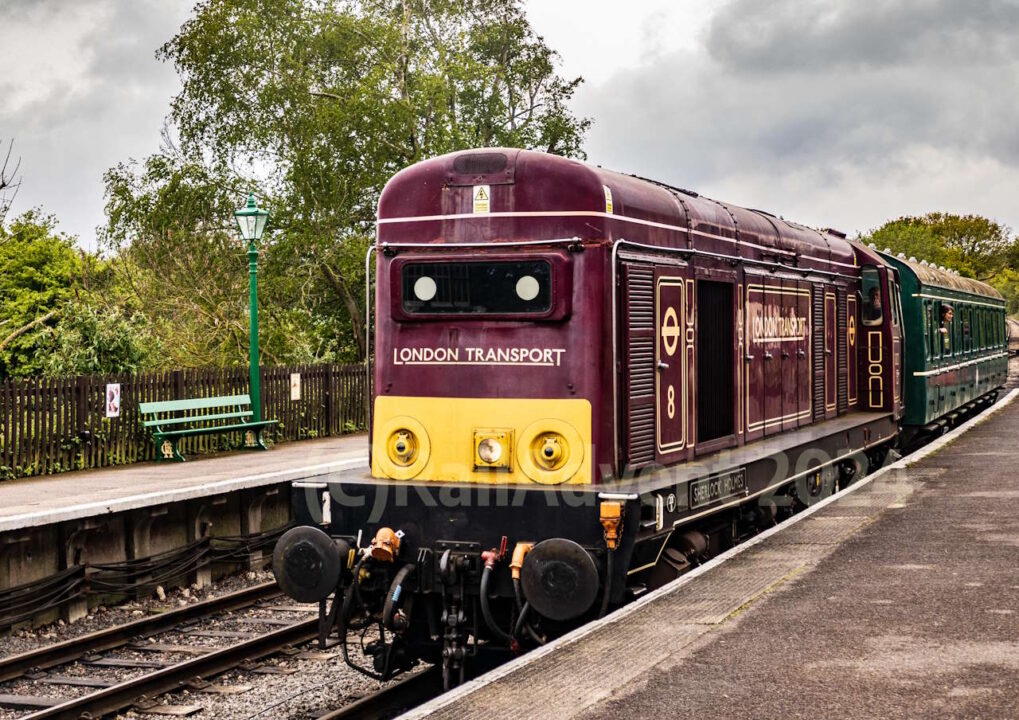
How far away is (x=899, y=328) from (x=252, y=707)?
34.7 feet

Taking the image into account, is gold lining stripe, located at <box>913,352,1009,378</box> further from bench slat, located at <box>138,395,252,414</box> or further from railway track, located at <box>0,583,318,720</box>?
railway track, located at <box>0,583,318,720</box>

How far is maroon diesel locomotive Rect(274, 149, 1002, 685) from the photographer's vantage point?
751 centimetres

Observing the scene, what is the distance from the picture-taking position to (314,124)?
28562 millimetres

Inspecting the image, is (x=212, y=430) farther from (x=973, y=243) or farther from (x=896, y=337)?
(x=973, y=243)

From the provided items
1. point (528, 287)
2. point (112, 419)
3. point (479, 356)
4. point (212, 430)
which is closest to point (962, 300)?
point (212, 430)

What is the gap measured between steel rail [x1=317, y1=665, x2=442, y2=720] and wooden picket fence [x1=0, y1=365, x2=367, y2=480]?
7821mm

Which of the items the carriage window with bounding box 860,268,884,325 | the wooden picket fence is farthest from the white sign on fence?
the carriage window with bounding box 860,268,884,325

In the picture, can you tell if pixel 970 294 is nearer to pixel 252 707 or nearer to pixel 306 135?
pixel 306 135

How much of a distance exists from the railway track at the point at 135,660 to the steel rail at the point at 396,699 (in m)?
1.55

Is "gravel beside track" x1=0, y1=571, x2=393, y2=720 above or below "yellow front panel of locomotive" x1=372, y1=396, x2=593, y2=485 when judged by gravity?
below

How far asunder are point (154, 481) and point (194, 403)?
309 cm

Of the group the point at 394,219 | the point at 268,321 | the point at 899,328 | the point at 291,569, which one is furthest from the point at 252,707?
the point at 268,321

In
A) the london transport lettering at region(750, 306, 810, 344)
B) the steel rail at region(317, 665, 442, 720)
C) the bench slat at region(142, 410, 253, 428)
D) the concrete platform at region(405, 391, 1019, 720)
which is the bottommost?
the steel rail at region(317, 665, 442, 720)

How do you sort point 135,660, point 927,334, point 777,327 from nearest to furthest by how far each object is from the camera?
point 135,660 < point 777,327 < point 927,334
